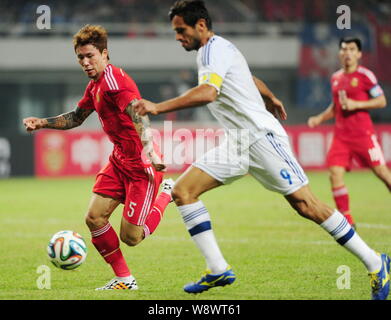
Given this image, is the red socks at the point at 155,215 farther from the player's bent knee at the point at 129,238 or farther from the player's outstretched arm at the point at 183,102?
the player's outstretched arm at the point at 183,102

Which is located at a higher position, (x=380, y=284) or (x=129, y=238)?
(x=129, y=238)

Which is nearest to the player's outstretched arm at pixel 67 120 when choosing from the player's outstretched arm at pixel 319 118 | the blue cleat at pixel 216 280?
the blue cleat at pixel 216 280

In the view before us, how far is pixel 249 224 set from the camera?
12.2m

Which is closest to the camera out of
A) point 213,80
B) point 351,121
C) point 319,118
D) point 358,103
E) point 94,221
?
point 213,80

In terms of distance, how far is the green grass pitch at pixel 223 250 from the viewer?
6777 mm

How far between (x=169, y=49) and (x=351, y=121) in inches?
733

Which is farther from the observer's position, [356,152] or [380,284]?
[356,152]

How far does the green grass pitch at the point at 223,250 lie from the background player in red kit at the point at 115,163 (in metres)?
0.41

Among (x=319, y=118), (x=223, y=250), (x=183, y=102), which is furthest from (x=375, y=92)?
(x=183, y=102)

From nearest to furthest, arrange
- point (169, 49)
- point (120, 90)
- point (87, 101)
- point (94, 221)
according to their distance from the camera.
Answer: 1. point (120, 90)
2. point (94, 221)
3. point (87, 101)
4. point (169, 49)

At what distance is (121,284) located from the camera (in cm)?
703

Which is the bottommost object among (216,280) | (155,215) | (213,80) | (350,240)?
(216,280)

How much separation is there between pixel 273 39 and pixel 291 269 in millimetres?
22739

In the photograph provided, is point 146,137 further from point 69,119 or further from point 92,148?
point 92,148
